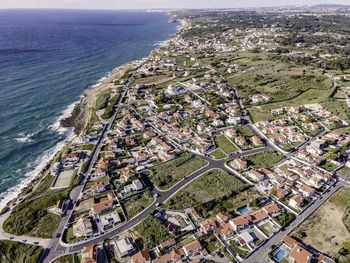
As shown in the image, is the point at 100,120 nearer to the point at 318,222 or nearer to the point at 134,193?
the point at 134,193

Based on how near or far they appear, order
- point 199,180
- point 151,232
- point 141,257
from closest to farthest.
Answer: point 141,257
point 151,232
point 199,180

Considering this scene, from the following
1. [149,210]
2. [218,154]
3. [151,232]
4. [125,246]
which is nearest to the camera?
[125,246]

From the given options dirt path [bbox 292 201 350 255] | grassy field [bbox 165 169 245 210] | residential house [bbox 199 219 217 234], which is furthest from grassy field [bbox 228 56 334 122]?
residential house [bbox 199 219 217 234]

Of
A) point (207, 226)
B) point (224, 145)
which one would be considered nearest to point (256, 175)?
point (224, 145)

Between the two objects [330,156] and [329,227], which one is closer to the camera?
[329,227]

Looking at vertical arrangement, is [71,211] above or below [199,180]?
above

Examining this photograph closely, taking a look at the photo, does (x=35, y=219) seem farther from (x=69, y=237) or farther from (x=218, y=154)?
(x=218, y=154)

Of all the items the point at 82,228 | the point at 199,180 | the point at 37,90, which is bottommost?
the point at 37,90
